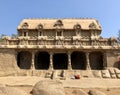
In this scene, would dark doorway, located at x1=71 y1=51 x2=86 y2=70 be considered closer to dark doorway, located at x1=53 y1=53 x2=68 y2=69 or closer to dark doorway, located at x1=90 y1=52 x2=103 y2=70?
dark doorway, located at x1=53 y1=53 x2=68 y2=69

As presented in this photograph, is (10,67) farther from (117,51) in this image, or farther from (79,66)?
(117,51)

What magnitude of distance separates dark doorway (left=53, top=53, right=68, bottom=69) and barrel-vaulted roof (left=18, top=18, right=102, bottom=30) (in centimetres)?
643

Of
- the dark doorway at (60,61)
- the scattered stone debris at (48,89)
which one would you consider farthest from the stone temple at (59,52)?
the scattered stone debris at (48,89)

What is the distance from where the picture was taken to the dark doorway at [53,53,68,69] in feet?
144

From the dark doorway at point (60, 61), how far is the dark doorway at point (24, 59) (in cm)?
528

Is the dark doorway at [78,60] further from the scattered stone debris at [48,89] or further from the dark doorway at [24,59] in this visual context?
the scattered stone debris at [48,89]

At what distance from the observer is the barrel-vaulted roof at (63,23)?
4728 cm

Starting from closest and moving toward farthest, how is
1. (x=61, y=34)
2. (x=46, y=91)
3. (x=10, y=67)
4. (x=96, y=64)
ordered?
(x=46, y=91), (x=10, y=67), (x=96, y=64), (x=61, y=34)

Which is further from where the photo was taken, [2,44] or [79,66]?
[79,66]

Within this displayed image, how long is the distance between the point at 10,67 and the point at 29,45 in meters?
5.11

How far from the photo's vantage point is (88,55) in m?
39.9

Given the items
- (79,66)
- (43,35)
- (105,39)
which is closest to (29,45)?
(43,35)

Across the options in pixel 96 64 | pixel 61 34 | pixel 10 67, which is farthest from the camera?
pixel 61 34

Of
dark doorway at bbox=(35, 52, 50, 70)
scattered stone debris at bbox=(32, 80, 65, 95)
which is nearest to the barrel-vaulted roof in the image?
dark doorway at bbox=(35, 52, 50, 70)
